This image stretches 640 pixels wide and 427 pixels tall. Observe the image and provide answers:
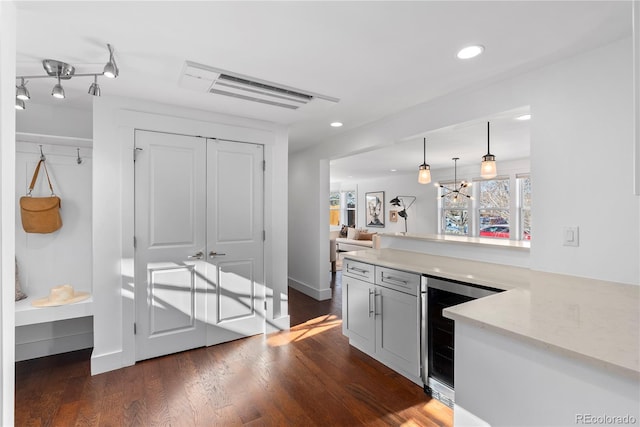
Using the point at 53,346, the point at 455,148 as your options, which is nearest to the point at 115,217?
the point at 53,346

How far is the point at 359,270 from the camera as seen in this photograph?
9.23ft

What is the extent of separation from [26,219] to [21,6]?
189cm

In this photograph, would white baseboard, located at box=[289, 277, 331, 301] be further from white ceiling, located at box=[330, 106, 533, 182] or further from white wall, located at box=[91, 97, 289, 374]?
white wall, located at box=[91, 97, 289, 374]

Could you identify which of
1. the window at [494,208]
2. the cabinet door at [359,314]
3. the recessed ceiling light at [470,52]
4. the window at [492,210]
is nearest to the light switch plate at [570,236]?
the recessed ceiling light at [470,52]

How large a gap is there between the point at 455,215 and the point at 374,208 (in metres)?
2.66

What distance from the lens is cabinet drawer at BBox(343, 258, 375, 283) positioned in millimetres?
2697

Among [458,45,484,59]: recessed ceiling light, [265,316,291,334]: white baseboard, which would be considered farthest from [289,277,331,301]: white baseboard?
[458,45,484,59]: recessed ceiling light

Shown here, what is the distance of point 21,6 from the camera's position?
140 cm

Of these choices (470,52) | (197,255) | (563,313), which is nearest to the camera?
(563,313)

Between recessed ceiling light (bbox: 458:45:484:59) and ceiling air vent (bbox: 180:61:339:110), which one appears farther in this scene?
ceiling air vent (bbox: 180:61:339:110)

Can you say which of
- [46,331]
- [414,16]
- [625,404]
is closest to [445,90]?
[414,16]

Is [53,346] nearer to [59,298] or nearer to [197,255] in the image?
[59,298]

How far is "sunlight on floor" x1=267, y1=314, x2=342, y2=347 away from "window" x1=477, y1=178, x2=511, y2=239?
462cm

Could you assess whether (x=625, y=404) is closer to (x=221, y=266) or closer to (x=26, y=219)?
(x=221, y=266)
